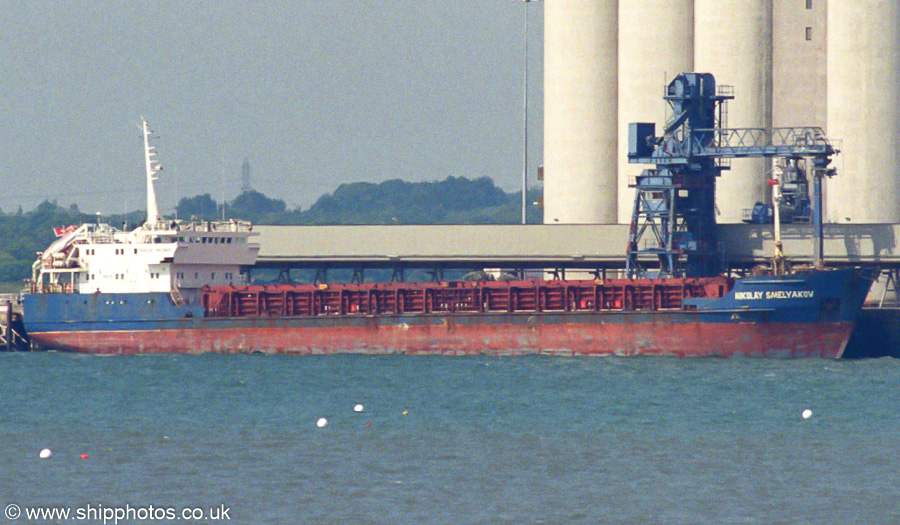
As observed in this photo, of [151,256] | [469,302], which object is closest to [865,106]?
[469,302]

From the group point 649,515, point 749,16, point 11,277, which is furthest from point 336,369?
point 11,277

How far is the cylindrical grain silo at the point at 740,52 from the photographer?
7000cm

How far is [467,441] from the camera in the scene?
34.0m

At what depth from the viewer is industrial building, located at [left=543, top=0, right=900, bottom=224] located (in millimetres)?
68625

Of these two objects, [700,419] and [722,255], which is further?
[722,255]

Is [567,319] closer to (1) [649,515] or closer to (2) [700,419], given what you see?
(2) [700,419]

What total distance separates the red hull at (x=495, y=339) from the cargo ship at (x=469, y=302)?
53 millimetres

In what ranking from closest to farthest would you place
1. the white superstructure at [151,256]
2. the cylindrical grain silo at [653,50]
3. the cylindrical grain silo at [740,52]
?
1. the white superstructure at [151,256]
2. the cylindrical grain silo at [740,52]
3. the cylindrical grain silo at [653,50]

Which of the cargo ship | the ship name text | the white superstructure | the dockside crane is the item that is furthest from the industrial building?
the white superstructure

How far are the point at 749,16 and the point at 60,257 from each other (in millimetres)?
35435

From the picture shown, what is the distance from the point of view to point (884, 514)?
26.0 metres

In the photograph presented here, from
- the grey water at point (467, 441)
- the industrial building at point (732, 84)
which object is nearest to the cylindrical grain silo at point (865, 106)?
the industrial building at point (732, 84)

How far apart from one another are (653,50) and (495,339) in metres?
23.6

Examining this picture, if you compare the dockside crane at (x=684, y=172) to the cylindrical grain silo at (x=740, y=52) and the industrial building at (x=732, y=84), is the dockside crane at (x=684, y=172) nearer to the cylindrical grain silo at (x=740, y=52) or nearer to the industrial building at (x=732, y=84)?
the industrial building at (x=732, y=84)
